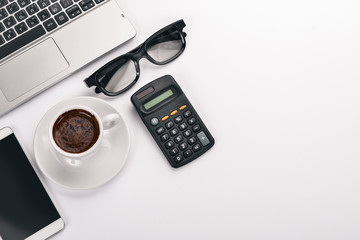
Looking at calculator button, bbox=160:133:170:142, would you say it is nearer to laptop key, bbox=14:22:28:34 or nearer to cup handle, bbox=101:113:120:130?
cup handle, bbox=101:113:120:130

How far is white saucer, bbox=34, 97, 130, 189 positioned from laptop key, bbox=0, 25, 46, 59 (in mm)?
119

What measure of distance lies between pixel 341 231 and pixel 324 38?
346 mm

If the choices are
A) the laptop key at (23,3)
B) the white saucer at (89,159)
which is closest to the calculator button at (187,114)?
the white saucer at (89,159)

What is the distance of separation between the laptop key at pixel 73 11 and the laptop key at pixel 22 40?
51 millimetres

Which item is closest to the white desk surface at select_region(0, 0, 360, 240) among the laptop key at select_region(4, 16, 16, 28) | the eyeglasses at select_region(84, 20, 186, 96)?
the eyeglasses at select_region(84, 20, 186, 96)

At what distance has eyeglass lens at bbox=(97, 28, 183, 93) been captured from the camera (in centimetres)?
62

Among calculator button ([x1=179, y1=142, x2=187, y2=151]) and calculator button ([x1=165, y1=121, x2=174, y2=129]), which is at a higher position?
calculator button ([x1=165, y1=121, x2=174, y2=129])

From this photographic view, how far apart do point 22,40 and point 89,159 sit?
23cm

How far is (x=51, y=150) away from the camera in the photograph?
59 cm

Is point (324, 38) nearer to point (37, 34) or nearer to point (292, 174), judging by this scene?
point (292, 174)

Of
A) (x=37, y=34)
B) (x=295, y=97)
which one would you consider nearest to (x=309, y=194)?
(x=295, y=97)

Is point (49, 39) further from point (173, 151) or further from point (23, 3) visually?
point (173, 151)

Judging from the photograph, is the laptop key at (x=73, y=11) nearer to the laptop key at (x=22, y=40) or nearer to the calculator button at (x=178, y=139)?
the laptop key at (x=22, y=40)

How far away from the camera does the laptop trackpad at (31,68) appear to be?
590 mm
